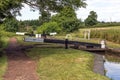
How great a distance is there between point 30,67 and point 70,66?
2.23 metres

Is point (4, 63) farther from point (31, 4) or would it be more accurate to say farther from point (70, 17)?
point (70, 17)

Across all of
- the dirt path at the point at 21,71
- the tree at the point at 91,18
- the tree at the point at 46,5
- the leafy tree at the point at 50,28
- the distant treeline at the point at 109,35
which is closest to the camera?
the dirt path at the point at 21,71

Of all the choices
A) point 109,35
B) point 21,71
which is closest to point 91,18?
point 109,35

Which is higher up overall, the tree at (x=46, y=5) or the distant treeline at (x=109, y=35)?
the tree at (x=46, y=5)

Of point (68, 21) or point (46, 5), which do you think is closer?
point (46, 5)

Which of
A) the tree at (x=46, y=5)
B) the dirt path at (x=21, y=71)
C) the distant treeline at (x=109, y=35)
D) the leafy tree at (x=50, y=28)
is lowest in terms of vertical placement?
the dirt path at (x=21, y=71)

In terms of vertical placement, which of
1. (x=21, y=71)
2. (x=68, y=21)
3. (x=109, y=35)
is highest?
(x=68, y=21)

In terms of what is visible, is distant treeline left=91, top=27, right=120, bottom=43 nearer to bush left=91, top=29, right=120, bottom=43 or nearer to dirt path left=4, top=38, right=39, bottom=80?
bush left=91, top=29, right=120, bottom=43

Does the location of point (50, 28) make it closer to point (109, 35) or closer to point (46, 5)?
point (109, 35)

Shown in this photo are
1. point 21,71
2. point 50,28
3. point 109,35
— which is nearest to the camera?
point 21,71

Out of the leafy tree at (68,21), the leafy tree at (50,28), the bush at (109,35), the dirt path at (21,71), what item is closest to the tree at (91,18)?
the leafy tree at (68,21)

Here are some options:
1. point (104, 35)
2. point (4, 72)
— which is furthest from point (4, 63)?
point (104, 35)

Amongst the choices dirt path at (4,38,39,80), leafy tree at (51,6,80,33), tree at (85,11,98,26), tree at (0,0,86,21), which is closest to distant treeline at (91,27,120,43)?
leafy tree at (51,6,80,33)

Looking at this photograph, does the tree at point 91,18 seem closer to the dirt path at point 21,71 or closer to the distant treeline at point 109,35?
the distant treeline at point 109,35
